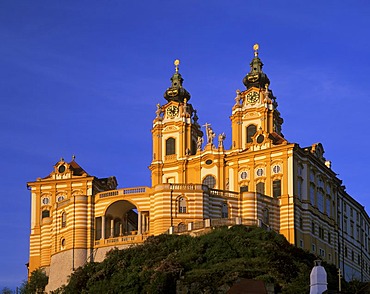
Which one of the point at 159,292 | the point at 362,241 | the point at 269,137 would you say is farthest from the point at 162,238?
the point at 362,241

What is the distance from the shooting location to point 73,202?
10044cm

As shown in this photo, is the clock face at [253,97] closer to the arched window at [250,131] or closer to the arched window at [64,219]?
the arched window at [250,131]

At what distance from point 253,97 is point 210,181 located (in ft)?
35.8

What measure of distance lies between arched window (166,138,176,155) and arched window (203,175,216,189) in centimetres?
613

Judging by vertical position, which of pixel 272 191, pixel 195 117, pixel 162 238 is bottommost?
pixel 162 238

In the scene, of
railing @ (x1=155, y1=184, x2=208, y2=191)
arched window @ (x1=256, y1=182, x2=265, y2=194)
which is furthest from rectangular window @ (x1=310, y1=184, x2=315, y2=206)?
railing @ (x1=155, y1=184, x2=208, y2=191)

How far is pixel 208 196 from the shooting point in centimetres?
9794

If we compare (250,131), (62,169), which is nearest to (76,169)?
(62,169)

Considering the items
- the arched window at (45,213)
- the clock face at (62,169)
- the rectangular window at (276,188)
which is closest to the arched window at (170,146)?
the clock face at (62,169)

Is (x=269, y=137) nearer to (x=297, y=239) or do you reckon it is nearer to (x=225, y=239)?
(x=297, y=239)

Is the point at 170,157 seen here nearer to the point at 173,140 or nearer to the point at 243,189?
the point at 173,140

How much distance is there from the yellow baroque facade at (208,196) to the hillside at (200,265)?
4872 millimetres

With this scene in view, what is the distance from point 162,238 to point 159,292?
12.7 metres

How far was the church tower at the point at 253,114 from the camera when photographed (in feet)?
364
